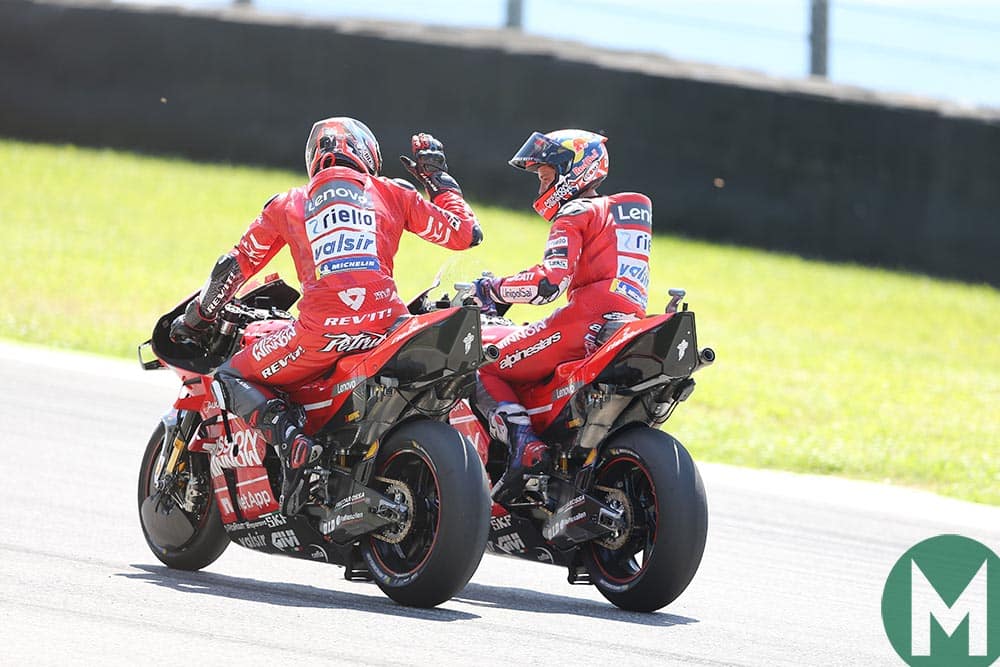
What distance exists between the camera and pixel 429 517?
5973 millimetres

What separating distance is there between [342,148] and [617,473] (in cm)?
182

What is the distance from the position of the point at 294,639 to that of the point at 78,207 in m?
15.5

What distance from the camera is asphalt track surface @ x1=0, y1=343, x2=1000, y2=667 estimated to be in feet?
16.8

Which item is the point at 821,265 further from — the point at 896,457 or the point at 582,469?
the point at 582,469

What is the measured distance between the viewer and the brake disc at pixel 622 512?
652cm

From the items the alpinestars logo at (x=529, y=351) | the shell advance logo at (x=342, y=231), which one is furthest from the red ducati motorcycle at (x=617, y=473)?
the shell advance logo at (x=342, y=231)

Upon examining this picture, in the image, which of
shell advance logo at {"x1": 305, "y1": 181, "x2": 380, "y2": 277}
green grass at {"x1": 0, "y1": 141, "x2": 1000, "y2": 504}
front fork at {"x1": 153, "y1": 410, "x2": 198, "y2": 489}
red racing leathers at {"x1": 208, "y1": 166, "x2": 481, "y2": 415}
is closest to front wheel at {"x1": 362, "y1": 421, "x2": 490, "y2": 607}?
red racing leathers at {"x1": 208, "y1": 166, "x2": 481, "y2": 415}

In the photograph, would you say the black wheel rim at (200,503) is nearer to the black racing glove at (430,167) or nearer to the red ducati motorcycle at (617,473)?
the red ducati motorcycle at (617,473)

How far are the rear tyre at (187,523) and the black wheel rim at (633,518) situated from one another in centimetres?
169

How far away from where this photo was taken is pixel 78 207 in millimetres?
19688

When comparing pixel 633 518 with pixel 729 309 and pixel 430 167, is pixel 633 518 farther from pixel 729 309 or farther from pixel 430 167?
pixel 729 309

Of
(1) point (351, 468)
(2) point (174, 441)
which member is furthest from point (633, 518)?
(2) point (174, 441)

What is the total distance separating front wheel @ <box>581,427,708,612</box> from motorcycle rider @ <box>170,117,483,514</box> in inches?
45.9

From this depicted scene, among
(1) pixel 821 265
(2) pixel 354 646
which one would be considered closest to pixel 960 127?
(1) pixel 821 265
